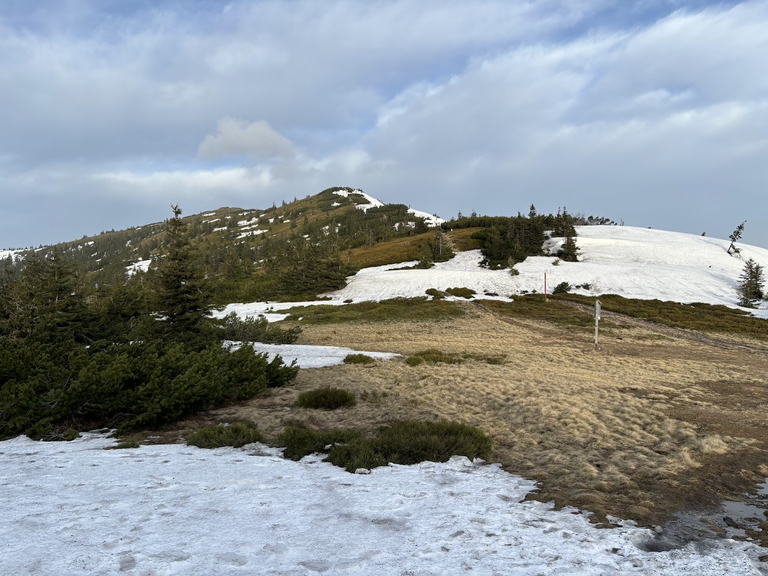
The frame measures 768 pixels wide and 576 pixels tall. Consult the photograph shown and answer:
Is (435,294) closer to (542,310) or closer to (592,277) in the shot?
(542,310)

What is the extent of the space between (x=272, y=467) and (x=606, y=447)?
5780 mm

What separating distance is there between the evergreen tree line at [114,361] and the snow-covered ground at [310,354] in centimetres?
267

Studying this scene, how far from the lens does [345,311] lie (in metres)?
40.5

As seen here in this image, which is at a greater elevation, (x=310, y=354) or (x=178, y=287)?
(x=178, y=287)

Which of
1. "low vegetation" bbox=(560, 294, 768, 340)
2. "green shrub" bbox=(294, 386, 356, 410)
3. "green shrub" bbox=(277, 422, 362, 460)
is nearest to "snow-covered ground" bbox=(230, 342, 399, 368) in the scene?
"green shrub" bbox=(294, 386, 356, 410)

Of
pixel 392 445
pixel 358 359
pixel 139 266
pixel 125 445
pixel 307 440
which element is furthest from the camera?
pixel 139 266

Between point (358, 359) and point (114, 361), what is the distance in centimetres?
903

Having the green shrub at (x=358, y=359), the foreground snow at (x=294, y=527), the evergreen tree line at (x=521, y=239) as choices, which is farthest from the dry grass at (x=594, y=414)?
the evergreen tree line at (x=521, y=239)

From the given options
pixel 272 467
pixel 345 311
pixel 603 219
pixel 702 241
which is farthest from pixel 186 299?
pixel 603 219

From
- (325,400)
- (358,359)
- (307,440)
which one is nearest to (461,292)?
(358,359)

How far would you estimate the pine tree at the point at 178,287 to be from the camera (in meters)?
17.5

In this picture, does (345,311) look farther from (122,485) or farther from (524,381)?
(122,485)

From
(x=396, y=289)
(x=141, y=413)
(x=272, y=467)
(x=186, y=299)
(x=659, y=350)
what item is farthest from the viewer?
(x=396, y=289)

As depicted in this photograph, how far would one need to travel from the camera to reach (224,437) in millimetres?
7383
